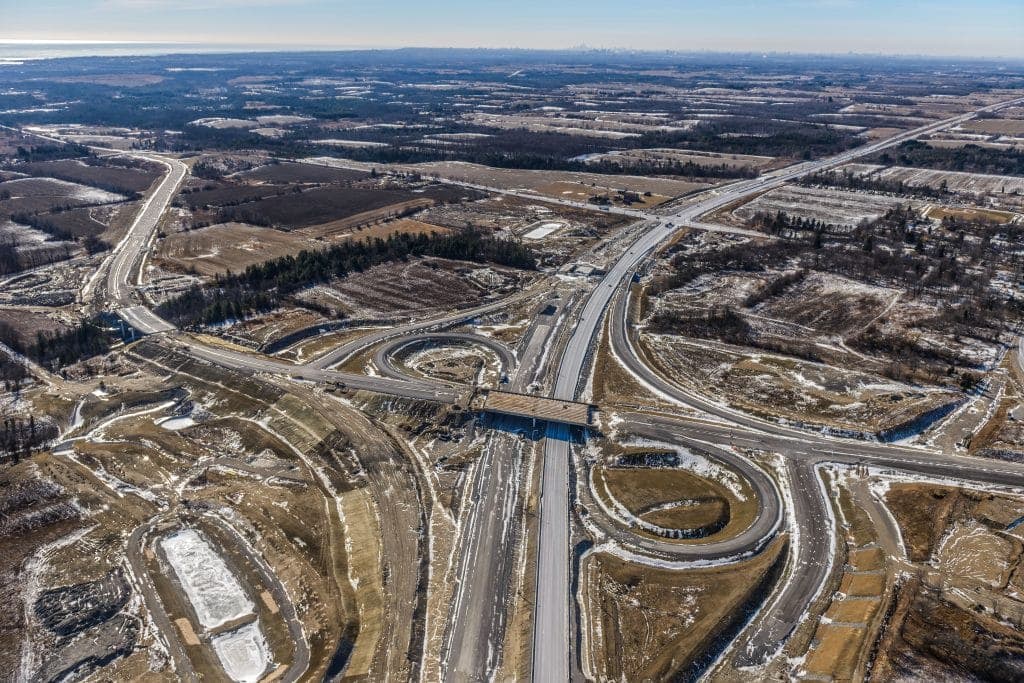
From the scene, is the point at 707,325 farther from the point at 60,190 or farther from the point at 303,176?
the point at 60,190

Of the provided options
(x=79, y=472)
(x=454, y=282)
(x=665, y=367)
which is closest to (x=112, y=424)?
(x=79, y=472)

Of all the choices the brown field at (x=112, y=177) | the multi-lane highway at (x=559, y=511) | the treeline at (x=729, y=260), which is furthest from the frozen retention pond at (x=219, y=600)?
the brown field at (x=112, y=177)

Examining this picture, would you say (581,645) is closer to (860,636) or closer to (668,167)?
(860,636)

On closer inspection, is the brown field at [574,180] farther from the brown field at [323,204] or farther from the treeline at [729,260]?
the treeline at [729,260]

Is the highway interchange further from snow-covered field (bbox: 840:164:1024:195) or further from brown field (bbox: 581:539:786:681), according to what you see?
snow-covered field (bbox: 840:164:1024:195)

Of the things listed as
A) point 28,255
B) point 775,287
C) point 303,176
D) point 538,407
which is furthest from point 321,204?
point 538,407

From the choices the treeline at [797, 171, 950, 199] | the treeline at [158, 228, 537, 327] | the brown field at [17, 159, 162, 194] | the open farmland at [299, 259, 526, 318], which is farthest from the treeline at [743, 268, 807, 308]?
the brown field at [17, 159, 162, 194]
